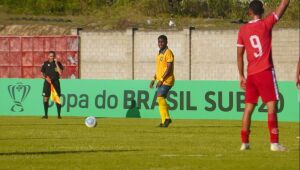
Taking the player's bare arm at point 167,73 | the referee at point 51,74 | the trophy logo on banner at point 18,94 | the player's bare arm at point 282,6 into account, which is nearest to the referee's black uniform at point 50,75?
the referee at point 51,74

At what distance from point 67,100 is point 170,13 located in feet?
135

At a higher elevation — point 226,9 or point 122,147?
point 226,9

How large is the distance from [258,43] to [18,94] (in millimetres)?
22673

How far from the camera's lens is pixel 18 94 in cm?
3519

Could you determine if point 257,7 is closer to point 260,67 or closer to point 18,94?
point 260,67

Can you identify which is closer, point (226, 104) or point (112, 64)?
point (226, 104)

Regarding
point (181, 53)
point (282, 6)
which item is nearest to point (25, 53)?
point (181, 53)

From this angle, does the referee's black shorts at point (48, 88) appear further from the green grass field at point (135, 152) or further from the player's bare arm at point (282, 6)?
the player's bare arm at point (282, 6)

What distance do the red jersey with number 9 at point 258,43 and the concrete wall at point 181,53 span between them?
42.7m

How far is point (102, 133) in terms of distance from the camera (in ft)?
66.9

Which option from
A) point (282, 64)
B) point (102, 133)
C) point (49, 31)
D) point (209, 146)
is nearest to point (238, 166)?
point (209, 146)

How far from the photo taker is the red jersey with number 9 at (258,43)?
13.3 metres

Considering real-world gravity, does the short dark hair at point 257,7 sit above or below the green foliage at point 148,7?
below

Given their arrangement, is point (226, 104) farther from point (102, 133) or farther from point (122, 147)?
point (122, 147)
